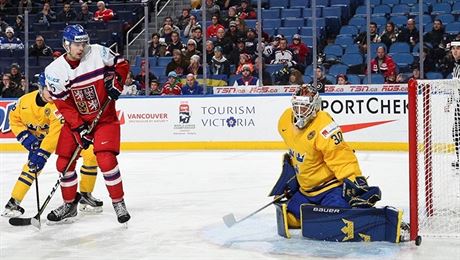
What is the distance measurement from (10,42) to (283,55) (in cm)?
403

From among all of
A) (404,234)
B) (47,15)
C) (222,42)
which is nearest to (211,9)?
(222,42)

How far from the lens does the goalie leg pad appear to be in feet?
13.9

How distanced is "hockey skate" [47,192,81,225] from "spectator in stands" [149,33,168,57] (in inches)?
238

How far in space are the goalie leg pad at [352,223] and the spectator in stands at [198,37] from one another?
22.2ft

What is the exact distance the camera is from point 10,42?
11938mm

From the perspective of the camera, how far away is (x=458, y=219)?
4844mm

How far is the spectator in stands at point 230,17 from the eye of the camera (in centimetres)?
1170

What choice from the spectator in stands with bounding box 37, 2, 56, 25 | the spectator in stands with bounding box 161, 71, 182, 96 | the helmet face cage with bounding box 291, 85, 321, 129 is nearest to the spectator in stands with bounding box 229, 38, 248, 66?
the spectator in stands with bounding box 161, 71, 182, 96

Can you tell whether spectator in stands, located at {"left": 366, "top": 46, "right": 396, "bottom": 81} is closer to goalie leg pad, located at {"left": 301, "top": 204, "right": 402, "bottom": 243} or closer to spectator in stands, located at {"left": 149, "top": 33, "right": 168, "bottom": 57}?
spectator in stands, located at {"left": 149, "top": 33, "right": 168, "bottom": 57}

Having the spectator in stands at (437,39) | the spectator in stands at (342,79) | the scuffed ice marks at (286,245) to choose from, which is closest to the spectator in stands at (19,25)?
the spectator in stands at (342,79)

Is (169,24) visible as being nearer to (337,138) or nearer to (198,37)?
(198,37)

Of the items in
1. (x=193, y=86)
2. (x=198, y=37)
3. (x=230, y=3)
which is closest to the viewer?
(x=193, y=86)

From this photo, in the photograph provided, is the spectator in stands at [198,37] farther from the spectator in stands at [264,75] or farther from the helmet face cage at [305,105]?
the helmet face cage at [305,105]

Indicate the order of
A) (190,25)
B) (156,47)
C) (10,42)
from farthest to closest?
1. (10,42)
2. (190,25)
3. (156,47)
